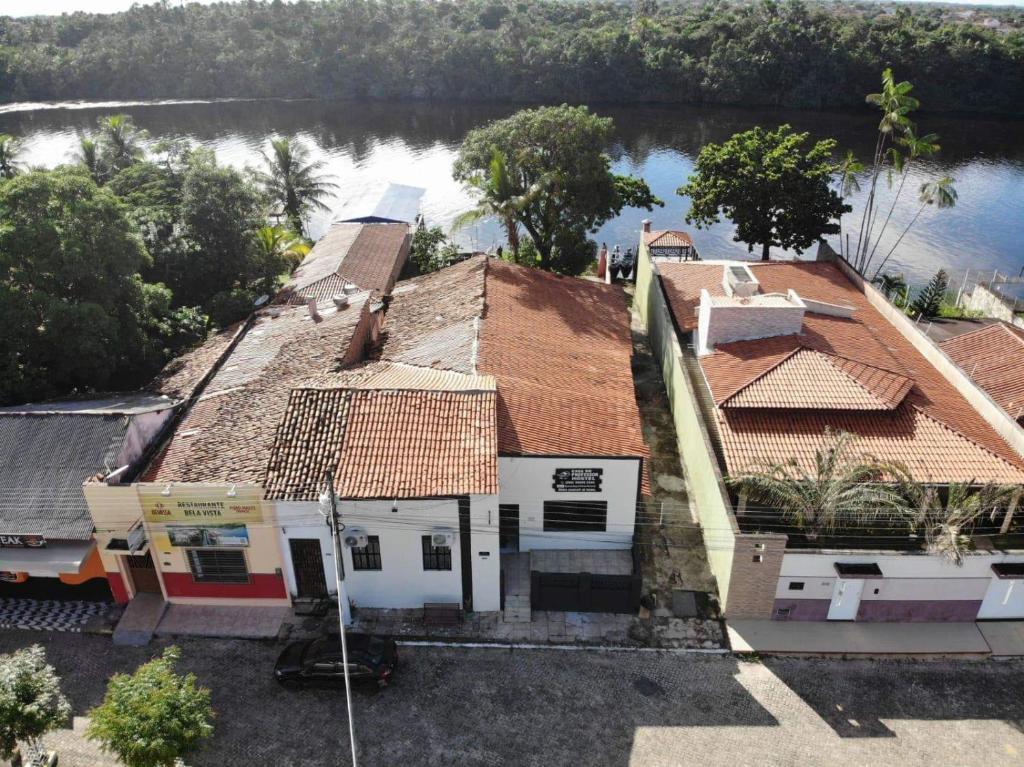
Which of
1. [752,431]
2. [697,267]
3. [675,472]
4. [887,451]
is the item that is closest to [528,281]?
[697,267]

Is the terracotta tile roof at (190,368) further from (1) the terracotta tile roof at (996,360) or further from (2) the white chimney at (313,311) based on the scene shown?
(1) the terracotta tile roof at (996,360)

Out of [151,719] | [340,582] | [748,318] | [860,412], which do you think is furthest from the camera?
[748,318]

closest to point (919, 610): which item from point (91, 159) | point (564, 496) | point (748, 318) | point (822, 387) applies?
point (822, 387)

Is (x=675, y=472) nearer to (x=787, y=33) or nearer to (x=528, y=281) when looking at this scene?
(x=528, y=281)

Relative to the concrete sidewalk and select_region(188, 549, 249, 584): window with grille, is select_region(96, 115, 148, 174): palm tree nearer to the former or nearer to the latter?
select_region(188, 549, 249, 584): window with grille

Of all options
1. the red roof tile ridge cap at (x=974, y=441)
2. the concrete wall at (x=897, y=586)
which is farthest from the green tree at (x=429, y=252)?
the concrete wall at (x=897, y=586)

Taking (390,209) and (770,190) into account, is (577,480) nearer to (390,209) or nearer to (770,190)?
(770,190)
